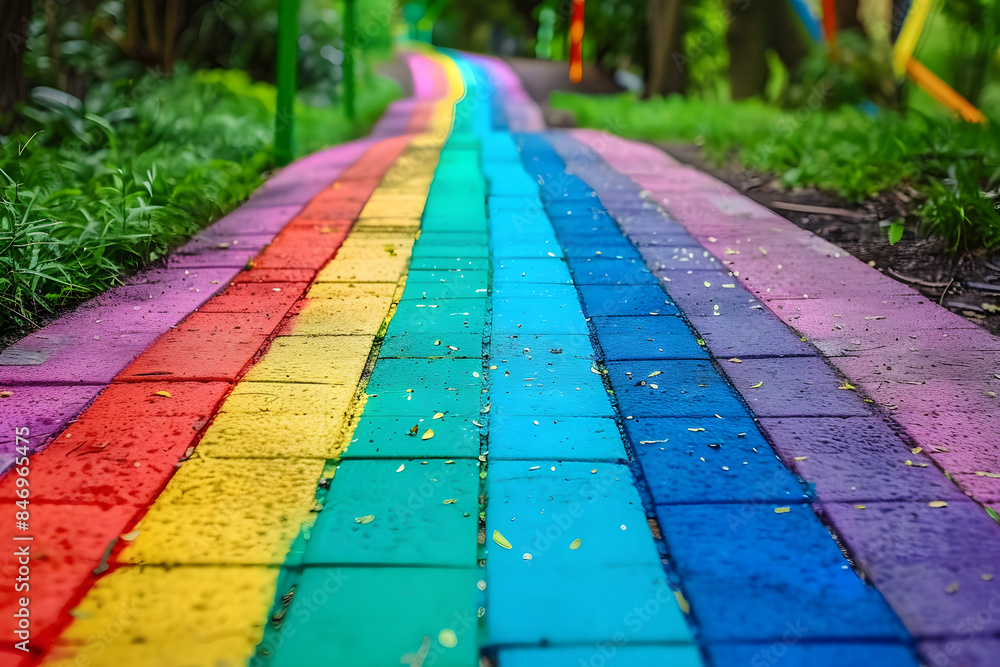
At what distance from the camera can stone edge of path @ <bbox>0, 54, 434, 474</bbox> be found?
7.33 feet

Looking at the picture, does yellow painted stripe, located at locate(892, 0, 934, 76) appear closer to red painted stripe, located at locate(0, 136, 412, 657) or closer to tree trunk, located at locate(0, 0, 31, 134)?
red painted stripe, located at locate(0, 136, 412, 657)

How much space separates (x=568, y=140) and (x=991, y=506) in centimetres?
653

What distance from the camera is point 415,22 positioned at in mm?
25359

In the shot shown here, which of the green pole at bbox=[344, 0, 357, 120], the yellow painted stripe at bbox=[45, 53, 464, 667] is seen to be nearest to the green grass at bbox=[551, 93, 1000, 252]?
the yellow painted stripe at bbox=[45, 53, 464, 667]

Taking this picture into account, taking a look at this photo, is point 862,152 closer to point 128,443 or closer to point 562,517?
point 562,517

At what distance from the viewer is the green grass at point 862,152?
3.85 meters

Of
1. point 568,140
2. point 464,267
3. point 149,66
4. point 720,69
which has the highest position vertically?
point 720,69

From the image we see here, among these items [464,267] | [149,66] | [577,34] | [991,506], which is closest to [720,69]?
[577,34]

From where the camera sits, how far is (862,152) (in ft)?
17.9

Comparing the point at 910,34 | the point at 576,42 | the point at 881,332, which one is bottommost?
the point at 881,332

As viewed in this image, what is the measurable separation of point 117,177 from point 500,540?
368cm

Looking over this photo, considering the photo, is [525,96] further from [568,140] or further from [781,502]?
[781,502]

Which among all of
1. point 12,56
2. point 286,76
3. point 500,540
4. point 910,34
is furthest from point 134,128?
point 910,34

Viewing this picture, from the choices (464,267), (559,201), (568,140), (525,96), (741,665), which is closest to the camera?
(741,665)
